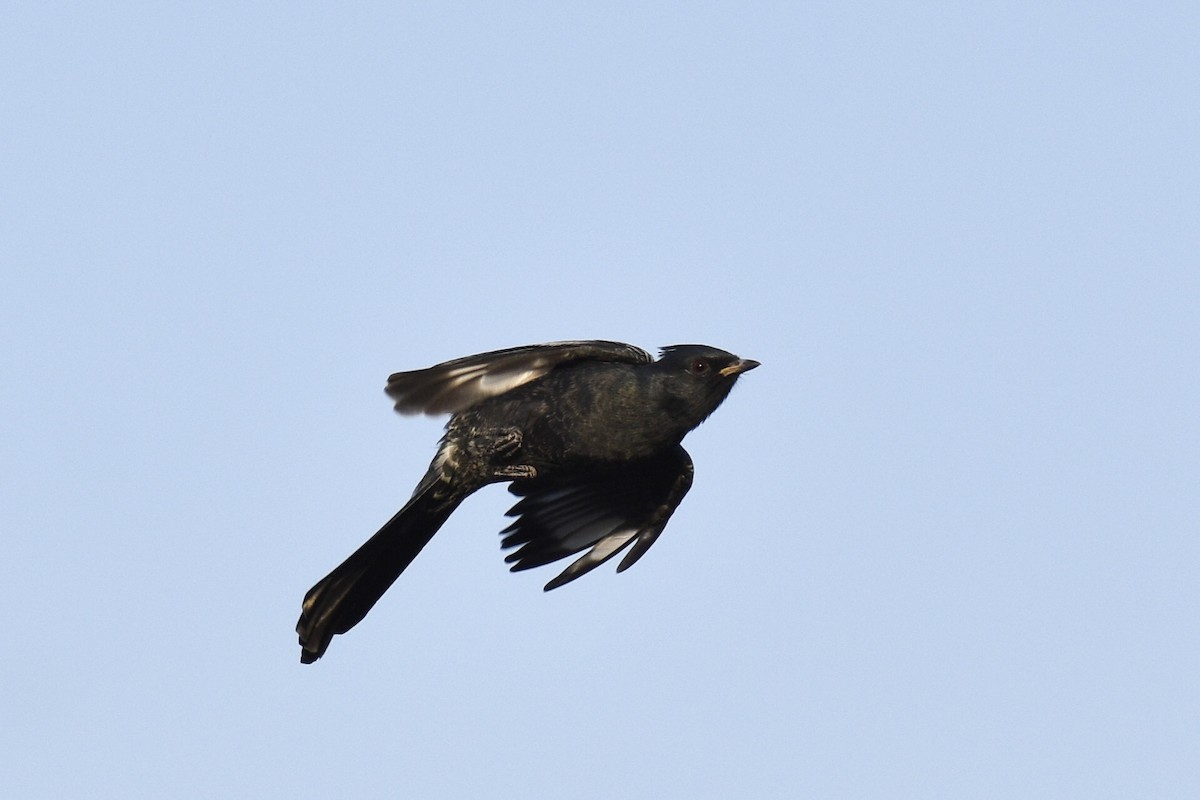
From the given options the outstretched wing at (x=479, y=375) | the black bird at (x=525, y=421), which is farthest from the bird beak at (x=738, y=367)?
the outstretched wing at (x=479, y=375)

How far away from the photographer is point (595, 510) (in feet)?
50.3

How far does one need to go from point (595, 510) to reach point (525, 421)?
187 cm

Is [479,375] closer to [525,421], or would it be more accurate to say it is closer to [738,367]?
[525,421]

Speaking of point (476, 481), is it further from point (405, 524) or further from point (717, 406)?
point (717, 406)

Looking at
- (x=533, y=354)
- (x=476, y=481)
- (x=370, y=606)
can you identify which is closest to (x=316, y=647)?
(x=370, y=606)

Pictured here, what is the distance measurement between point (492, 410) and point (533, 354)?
1.75ft

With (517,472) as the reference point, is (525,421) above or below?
above

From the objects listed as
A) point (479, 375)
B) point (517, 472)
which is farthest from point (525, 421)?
point (479, 375)

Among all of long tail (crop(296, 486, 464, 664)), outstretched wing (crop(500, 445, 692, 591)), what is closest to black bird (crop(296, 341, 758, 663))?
long tail (crop(296, 486, 464, 664))

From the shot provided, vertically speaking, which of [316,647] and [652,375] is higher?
[652,375]

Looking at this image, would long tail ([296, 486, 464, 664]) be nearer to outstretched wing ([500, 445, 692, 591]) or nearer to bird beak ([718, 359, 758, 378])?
outstretched wing ([500, 445, 692, 591])

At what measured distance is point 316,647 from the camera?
43.8 feet

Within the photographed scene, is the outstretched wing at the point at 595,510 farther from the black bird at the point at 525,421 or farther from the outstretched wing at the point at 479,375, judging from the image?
the outstretched wing at the point at 479,375

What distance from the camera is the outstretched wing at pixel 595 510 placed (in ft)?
49.7
